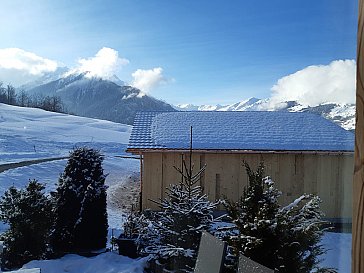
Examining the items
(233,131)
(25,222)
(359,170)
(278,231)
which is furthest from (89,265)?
(359,170)

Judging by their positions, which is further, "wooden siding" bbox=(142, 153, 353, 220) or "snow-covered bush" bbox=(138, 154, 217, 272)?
"snow-covered bush" bbox=(138, 154, 217, 272)

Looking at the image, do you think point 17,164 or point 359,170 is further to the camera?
point 17,164

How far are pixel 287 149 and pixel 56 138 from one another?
95cm

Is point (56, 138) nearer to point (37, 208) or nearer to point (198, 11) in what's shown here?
point (37, 208)

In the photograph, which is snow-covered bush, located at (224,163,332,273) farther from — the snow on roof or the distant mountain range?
the distant mountain range

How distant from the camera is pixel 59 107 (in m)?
1.46

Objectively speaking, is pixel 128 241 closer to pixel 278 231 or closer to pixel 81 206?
pixel 81 206

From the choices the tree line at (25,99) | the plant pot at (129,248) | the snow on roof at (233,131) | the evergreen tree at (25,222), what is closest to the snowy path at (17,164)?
the evergreen tree at (25,222)

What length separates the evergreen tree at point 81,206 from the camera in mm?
1755

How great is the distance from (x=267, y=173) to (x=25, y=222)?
47.9 inches

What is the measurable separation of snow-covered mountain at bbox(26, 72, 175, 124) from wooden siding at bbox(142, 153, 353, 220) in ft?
0.68

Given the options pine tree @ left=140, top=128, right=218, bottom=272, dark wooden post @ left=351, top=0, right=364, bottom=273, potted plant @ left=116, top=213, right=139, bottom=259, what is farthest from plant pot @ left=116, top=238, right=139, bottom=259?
dark wooden post @ left=351, top=0, right=364, bottom=273

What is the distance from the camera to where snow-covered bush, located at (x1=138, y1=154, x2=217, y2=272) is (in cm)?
146

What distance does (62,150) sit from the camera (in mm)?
1693
